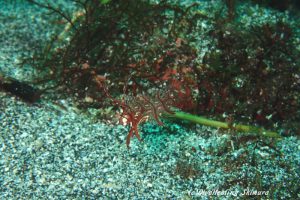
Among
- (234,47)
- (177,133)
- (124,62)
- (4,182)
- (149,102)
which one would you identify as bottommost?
(4,182)

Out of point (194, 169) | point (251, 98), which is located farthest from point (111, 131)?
point (251, 98)

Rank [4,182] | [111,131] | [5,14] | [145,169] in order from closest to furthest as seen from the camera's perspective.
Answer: [4,182] < [145,169] < [111,131] < [5,14]

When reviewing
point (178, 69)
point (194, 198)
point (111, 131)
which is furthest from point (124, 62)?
point (194, 198)

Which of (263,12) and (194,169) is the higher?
(263,12)

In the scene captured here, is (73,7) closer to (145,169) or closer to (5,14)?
(5,14)

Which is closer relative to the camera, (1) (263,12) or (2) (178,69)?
(2) (178,69)

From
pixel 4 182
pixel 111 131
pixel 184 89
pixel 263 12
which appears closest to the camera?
pixel 4 182

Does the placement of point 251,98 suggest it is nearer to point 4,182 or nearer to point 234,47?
point 234,47
